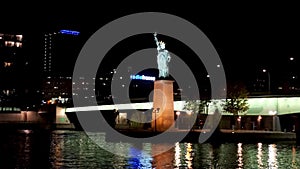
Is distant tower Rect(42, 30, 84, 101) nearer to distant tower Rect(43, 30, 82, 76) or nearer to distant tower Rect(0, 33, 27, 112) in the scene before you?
distant tower Rect(43, 30, 82, 76)

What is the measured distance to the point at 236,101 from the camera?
62375 mm

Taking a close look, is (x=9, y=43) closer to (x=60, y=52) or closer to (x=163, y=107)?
(x=60, y=52)

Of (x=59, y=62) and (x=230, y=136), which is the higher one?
(x=59, y=62)

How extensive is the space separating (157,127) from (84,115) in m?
51.4

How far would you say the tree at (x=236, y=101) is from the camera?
61.8 m

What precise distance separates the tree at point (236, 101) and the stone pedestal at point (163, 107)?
16817 mm

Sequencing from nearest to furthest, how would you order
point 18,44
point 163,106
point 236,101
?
point 163,106 < point 236,101 < point 18,44

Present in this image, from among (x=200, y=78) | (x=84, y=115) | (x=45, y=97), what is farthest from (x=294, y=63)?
(x=45, y=97)

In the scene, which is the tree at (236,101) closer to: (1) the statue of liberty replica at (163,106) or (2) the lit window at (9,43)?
(1) the statue of liberty replica at (163,106)

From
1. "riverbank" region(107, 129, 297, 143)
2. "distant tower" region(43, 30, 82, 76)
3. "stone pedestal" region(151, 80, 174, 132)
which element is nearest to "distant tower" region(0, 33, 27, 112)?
"distant tower" region(43, 30, 82, 76)

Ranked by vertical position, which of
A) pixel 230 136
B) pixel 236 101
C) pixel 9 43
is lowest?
pixel 230 136

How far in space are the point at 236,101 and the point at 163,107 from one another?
1825 centimetres

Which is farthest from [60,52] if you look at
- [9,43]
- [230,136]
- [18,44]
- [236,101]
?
[230,136]

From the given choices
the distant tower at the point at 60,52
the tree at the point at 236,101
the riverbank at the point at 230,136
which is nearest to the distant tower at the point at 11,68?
the distant tower at the point at 60,52
